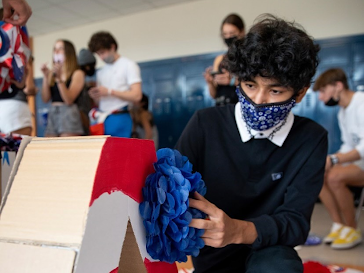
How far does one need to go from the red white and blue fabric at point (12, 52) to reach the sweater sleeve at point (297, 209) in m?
0.88

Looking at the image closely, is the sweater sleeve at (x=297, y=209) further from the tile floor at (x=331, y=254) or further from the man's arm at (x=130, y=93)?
the man's arm at (x=130, y=93)

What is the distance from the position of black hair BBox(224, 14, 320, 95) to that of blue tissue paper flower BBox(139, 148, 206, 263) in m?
0.45

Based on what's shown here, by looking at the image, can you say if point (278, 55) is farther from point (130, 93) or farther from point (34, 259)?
point (130, 93)

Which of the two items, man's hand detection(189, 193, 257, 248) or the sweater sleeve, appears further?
the sweater sleeve

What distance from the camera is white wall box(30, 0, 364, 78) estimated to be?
4043 mm

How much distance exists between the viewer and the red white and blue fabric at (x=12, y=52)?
1019mm

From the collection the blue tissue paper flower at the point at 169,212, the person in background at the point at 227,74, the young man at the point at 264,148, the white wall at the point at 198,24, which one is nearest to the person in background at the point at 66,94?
the person in background at the point at 227,74

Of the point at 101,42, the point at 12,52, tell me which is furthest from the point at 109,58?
the point at 12,52

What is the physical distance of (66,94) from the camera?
2.27 m

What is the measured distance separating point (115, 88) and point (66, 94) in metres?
0.34

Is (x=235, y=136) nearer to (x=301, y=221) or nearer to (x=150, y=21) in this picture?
(x=301, y=221)

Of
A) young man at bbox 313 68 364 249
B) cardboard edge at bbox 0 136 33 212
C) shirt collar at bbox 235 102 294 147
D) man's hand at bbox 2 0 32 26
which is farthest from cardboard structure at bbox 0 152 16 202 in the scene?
young man at bbox 313 68 364 249

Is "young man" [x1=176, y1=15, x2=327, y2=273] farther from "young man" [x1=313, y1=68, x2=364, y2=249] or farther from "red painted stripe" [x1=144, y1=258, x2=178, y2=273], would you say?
"young man" [x1=313, y1=68, x2=364, y2=249]

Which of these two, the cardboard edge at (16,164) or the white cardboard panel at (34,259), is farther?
the cardboard edge at (16,164)
